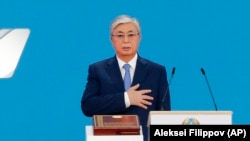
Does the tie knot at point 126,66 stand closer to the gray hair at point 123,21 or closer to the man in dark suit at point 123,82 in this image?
the man in dark suit at point 123,82

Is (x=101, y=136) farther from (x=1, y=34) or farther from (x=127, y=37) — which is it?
(x=127, y=37)

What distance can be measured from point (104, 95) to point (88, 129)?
102cm

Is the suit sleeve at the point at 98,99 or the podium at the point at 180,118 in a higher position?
the suit sleeve at the point at 98,99

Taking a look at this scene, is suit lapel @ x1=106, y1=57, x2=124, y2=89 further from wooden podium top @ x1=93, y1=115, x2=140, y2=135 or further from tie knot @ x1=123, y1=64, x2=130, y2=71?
wooden podium top @ x1=93, y1=115, x2=140, y2=135

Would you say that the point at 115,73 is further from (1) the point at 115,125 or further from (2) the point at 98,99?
(1) the point at 115,125

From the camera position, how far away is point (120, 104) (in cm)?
509

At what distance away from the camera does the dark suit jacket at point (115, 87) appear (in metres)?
5.11

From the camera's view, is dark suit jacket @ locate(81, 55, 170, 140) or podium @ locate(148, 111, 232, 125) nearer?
podium @ locate(148, 111, 232, 125)

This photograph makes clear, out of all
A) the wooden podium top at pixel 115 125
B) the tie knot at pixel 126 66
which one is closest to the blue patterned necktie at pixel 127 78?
the tie knot at pixel 126 66

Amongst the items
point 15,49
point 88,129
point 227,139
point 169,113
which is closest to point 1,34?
point 15,49

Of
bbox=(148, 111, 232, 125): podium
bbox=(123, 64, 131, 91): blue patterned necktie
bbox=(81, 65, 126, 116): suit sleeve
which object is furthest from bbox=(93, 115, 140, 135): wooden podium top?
bbox=(123, 64, 131, 91): blue patterned necktie

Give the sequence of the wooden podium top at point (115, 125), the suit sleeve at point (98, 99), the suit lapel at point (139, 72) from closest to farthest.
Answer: the wooden podium top at point (115, 125) → the suit sleeve at point (98, 99) → the suit lapel at point (139, 72)

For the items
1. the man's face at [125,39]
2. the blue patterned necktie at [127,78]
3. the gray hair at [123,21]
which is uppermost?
the gray hair at [123,21]

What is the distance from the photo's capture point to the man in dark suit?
201 inches
